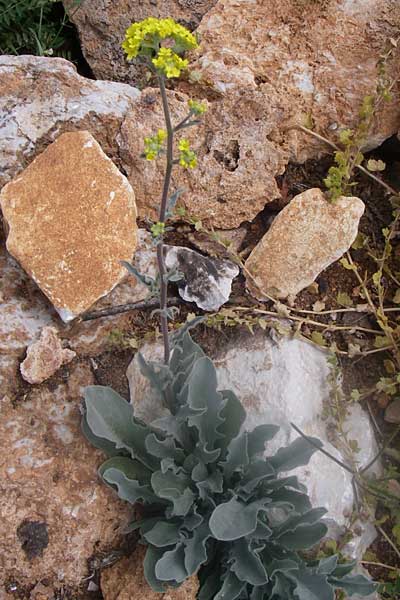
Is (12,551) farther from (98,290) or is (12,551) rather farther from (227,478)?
(98,290)

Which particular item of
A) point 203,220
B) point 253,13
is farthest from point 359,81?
point 203,220

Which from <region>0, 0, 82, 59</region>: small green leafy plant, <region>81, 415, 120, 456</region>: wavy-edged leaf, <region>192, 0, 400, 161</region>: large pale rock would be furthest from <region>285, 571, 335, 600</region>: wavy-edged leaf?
<region>0, 0, 82, 59</region>: small green leafy plant

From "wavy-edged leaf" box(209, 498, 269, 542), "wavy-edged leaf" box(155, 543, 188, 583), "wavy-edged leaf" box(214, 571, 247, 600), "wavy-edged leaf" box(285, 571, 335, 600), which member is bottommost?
"wavy-edged leaf" box(214, 571, 247, 600)

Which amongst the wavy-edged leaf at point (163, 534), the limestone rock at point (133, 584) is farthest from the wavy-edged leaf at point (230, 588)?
the wavy-edged leaf at point (163, 534)

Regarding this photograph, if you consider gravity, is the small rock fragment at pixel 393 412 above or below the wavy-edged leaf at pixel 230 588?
above

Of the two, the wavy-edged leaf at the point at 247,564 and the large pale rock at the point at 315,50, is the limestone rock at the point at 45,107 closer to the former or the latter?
the large pale rock at the point at 315,50

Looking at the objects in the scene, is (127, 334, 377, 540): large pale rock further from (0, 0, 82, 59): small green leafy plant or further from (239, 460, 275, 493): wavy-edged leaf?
(0, 0, 82, 59): small green leafy plant

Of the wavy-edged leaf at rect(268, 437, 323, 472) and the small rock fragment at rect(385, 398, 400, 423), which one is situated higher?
the wavy-edged leaf at rect(268, 437, 323, 472)

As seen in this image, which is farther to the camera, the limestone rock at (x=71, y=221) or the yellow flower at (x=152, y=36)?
the limestone rock at (x=71, y=221)

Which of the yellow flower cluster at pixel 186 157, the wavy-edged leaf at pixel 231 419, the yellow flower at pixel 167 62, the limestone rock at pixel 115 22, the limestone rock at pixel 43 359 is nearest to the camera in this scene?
the yellow flower at pixel 167 62

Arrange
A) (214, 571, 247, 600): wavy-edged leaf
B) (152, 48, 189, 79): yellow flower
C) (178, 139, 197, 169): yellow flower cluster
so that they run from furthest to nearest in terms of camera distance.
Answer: (214, 571, 247, 600): wavy-edged leaf < (178, 139, 197, 169): yellow flower cluster < (152, 48, 189, 79): yellow flower
